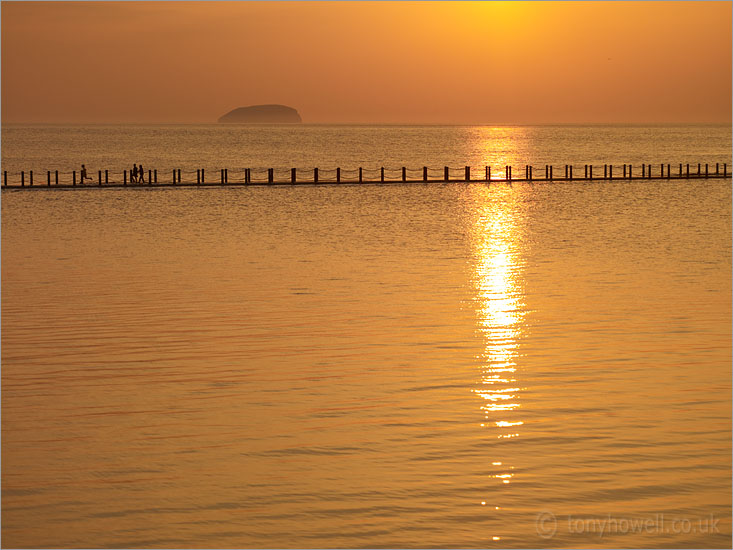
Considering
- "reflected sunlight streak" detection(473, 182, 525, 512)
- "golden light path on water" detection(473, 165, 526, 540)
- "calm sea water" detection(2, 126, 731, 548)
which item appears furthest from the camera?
"reflected sunlight streak" detection(473, 182, 525, 512)

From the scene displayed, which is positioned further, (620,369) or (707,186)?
(707,186)

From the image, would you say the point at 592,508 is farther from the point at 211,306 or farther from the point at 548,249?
the point at 548,249

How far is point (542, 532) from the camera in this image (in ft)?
28.8

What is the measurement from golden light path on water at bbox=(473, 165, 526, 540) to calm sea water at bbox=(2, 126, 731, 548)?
58 millimetres

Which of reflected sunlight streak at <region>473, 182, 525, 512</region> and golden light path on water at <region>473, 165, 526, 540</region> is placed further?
reflected sunlight streak at <region>473, 182, 525, 512</region>

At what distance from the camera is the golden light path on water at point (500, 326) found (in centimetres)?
1172

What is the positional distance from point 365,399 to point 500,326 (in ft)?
17.8

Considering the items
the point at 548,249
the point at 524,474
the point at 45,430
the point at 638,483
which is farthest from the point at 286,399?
the point at 548,249

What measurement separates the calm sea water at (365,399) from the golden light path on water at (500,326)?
58 millimetres

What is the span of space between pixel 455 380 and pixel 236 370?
2964 millimetres

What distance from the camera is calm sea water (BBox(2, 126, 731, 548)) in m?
9.12

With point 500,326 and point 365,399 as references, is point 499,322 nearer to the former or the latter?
point 500,326

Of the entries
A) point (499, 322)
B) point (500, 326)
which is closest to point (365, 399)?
point (500, 326)

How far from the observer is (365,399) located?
42.2 ft
